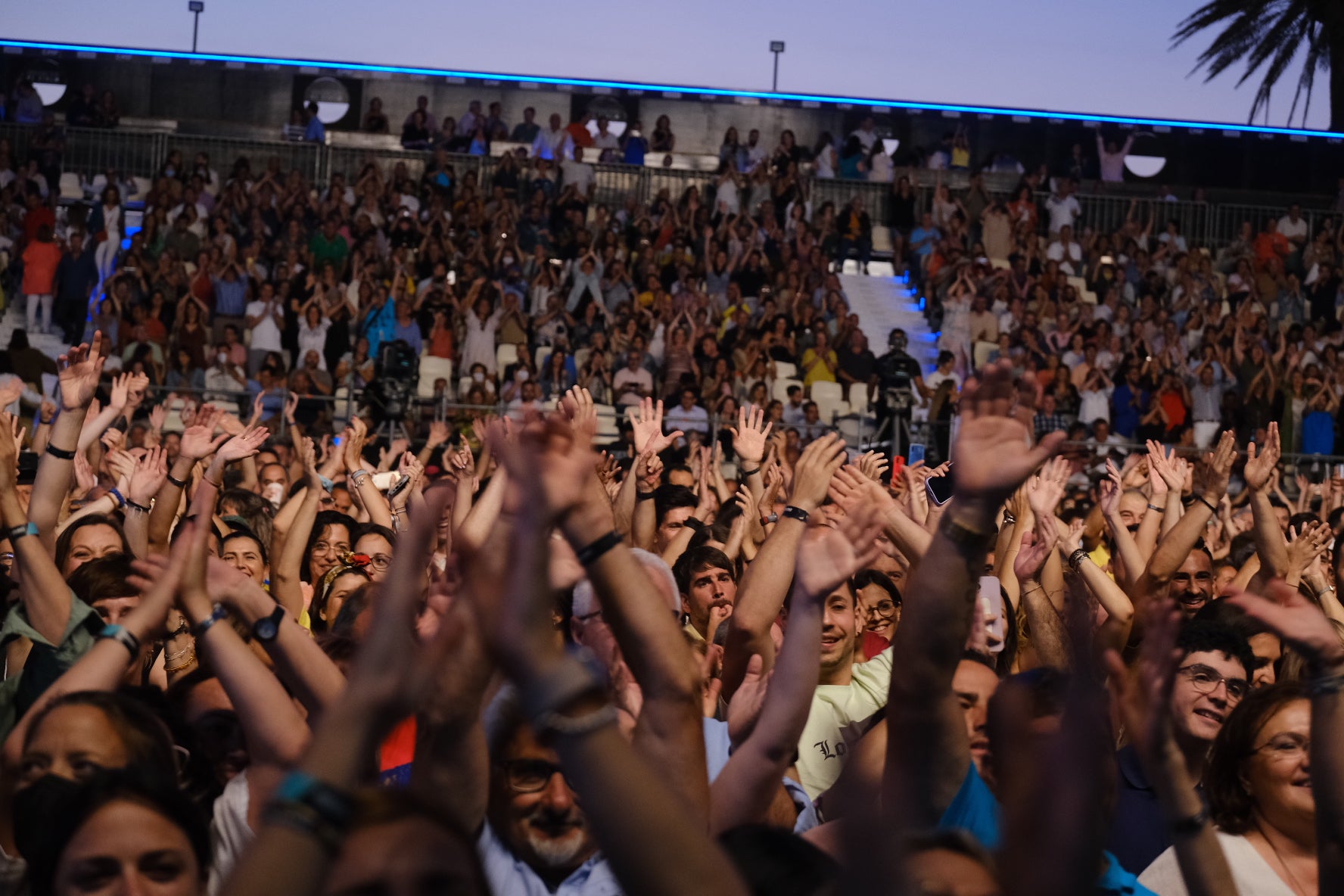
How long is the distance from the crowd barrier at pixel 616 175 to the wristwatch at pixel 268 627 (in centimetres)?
1843

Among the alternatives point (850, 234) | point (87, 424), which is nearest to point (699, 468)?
point (87, 424)

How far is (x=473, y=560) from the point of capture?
187 centimetres

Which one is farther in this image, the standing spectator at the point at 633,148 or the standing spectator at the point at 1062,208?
the standing spectator at the point at 633,148

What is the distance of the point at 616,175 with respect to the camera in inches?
868

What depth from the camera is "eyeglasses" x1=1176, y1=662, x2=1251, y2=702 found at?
3838mm

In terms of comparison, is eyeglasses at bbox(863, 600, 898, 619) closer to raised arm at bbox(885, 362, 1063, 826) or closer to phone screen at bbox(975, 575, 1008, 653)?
phone screen at bbox(975, 575, 1008, 653)

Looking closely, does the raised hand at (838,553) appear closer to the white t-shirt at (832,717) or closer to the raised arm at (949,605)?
the raised arm at (949,605)

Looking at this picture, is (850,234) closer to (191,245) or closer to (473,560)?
(191,245)

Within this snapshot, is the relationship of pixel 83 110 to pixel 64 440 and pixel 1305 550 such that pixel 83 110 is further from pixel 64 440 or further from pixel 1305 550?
pixel 1305 550

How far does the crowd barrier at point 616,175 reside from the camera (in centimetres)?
2123

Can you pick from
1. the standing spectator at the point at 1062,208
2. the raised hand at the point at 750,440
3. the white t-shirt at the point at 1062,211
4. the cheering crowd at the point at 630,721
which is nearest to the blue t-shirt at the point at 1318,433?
the standing spectator at the point at 1062,208

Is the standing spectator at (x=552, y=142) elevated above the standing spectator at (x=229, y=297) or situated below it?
above

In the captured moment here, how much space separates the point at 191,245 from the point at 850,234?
8.68 meters

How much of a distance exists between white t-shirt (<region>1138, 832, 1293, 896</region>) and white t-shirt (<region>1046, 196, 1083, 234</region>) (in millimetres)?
19589
